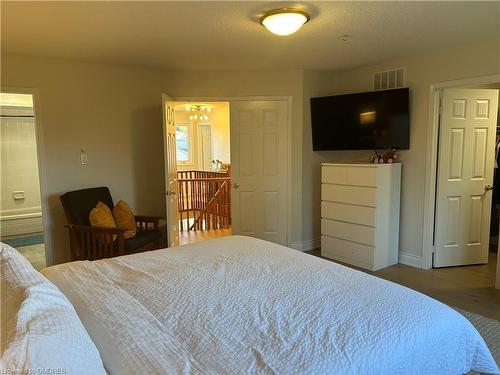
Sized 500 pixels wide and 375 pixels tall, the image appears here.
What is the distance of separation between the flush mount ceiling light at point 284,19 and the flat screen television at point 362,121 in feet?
6.06

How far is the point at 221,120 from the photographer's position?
347 inches

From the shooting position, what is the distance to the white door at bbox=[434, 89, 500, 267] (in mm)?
3769

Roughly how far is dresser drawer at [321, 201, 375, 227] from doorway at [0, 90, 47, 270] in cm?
428

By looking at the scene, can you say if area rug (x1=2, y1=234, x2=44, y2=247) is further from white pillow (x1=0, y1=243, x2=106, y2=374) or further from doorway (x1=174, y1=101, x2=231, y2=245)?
white pillow (x1=0, y1=243, x2=106, y2=374)

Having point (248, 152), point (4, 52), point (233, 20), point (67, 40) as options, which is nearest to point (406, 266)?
point (248, 152)

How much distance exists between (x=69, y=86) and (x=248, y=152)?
7.09ft

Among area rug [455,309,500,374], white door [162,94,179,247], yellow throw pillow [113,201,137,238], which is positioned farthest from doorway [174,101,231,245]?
area rug [455,309,500,374]

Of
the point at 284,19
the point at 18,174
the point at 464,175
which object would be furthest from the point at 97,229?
the point at 464,175

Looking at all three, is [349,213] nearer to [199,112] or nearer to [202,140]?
[199,112]

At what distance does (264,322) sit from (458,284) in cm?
296

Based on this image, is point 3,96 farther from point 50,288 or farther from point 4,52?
point 50,288

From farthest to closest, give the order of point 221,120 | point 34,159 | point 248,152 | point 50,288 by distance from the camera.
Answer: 1. point 221,120
2. point 34,159
3. point 248,152
4. point 50,288

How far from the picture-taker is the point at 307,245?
4695 millimetres

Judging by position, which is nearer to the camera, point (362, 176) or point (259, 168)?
point (362, 176)
